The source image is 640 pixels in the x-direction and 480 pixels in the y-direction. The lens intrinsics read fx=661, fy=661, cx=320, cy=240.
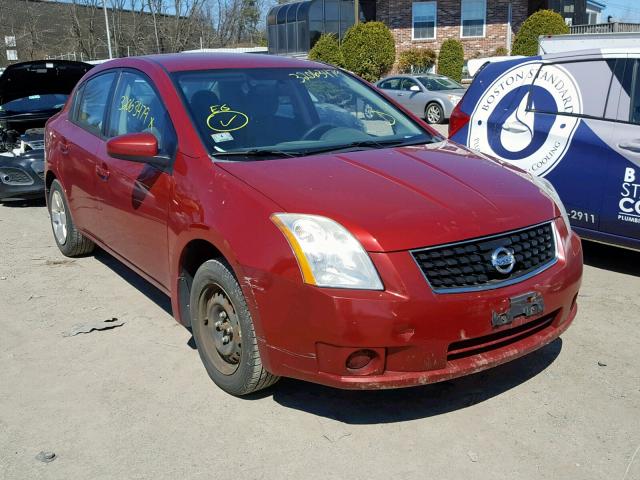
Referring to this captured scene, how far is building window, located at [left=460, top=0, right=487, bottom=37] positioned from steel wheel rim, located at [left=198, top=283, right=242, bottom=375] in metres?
30.4

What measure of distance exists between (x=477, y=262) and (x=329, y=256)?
0.67 meters

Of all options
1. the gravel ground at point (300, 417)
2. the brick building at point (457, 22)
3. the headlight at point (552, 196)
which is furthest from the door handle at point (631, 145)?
the brick building at point (457, 22)

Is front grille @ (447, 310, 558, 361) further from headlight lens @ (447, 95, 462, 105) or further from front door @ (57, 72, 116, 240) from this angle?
headlight lens @ (447, 95, 462, 105)

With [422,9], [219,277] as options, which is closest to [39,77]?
[219,277]

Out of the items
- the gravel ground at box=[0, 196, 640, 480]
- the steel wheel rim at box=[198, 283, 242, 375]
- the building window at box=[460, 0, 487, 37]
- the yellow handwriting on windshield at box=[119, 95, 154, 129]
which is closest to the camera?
the gravel ground at box=[0, 196, 640, 480]

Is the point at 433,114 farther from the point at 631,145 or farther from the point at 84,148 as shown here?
the point at 84,148

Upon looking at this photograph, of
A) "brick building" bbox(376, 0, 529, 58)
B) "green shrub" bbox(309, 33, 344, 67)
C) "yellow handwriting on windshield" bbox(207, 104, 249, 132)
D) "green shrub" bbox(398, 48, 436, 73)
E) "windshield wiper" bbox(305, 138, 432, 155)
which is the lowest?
"windshield wiper" bbox(305, 138, 432, 155)

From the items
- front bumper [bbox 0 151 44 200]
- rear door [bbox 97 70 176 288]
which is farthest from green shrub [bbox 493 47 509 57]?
rear door [bbox 97 70 176 288]

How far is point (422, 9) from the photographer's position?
105 feet

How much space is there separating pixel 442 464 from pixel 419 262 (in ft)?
2.88

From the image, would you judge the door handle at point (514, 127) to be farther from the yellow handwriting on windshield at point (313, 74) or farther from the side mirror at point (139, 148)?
the side mirror at point (139, 148)

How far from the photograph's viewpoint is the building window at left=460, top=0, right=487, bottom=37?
3086 centimetres

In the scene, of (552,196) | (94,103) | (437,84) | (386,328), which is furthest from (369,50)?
(386,328)

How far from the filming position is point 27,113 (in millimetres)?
8695
